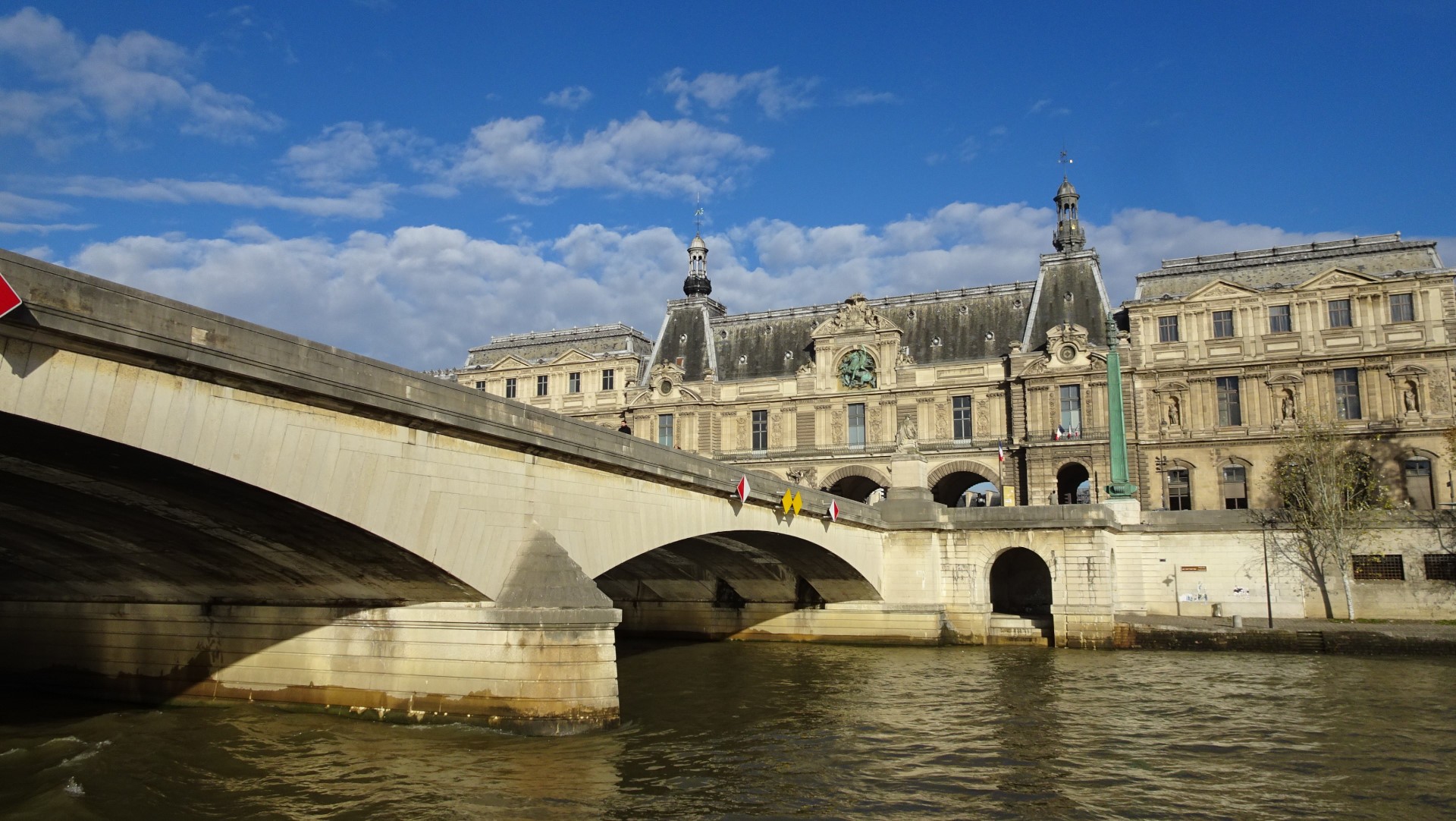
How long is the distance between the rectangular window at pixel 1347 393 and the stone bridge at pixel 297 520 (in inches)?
1366

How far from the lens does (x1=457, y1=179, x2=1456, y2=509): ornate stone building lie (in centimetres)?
5244

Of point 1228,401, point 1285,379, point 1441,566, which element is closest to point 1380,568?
point 1441,566

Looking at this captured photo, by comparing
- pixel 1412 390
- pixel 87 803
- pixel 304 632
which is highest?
pixel 1412 390

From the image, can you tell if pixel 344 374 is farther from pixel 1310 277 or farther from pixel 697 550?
pixel 1310 277

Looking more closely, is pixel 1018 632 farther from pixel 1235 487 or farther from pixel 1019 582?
pixel 1235 487

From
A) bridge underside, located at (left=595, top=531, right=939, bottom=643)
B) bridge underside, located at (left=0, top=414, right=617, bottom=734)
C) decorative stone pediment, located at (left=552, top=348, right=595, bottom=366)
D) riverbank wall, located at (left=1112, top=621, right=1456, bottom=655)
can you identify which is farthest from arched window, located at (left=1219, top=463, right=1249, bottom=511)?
bridge underside, located at (left=0, top=414, right=617, bottom=734)

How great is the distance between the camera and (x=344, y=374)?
723 inches

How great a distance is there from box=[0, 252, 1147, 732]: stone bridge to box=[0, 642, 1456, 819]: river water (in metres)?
1.23

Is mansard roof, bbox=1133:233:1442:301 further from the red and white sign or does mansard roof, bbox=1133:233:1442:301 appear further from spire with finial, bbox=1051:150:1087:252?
the red and white sign

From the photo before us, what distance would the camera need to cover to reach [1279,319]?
54.9m

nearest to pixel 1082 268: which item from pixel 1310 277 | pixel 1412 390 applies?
pixel 1310 277

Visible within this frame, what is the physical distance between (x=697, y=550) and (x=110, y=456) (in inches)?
975

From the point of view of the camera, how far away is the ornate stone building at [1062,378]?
2064 inches

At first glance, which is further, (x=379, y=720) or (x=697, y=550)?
(x=697, y=550)
